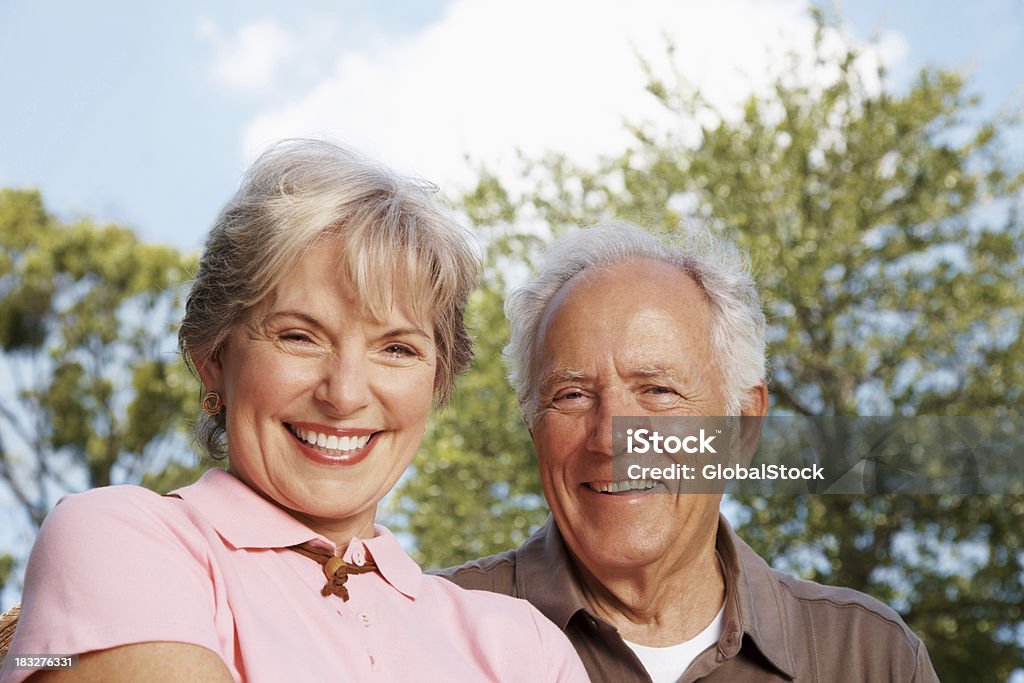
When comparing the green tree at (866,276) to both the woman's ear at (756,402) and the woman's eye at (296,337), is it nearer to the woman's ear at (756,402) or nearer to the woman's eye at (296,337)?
the woman's ear at (756,402)

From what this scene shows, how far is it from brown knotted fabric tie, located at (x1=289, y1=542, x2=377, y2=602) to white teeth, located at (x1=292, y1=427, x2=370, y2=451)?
6.5 inches

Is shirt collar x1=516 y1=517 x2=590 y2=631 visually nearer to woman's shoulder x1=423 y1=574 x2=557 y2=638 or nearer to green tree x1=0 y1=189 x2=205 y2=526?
woman's shoulder x1=423 y1=574 x2=557 y2=638

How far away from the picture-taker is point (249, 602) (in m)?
1.68

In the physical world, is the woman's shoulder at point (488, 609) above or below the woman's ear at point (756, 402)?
below

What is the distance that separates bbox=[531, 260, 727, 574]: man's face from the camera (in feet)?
8.65

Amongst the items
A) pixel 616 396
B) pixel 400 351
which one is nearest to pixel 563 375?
pixel 616 396

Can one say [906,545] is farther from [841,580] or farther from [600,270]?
[600,270]

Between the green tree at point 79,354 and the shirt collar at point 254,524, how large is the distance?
14424 millimetres

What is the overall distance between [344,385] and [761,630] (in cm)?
133

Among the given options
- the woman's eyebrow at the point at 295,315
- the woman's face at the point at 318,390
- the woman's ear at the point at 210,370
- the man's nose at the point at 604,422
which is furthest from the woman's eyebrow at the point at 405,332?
the man's nose at the point at 604,422

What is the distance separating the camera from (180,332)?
6.58 ft

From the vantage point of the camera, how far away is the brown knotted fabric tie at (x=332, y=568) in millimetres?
1812

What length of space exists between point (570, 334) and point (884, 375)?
6.55m

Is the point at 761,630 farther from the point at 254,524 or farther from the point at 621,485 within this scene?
the point at 254,524
